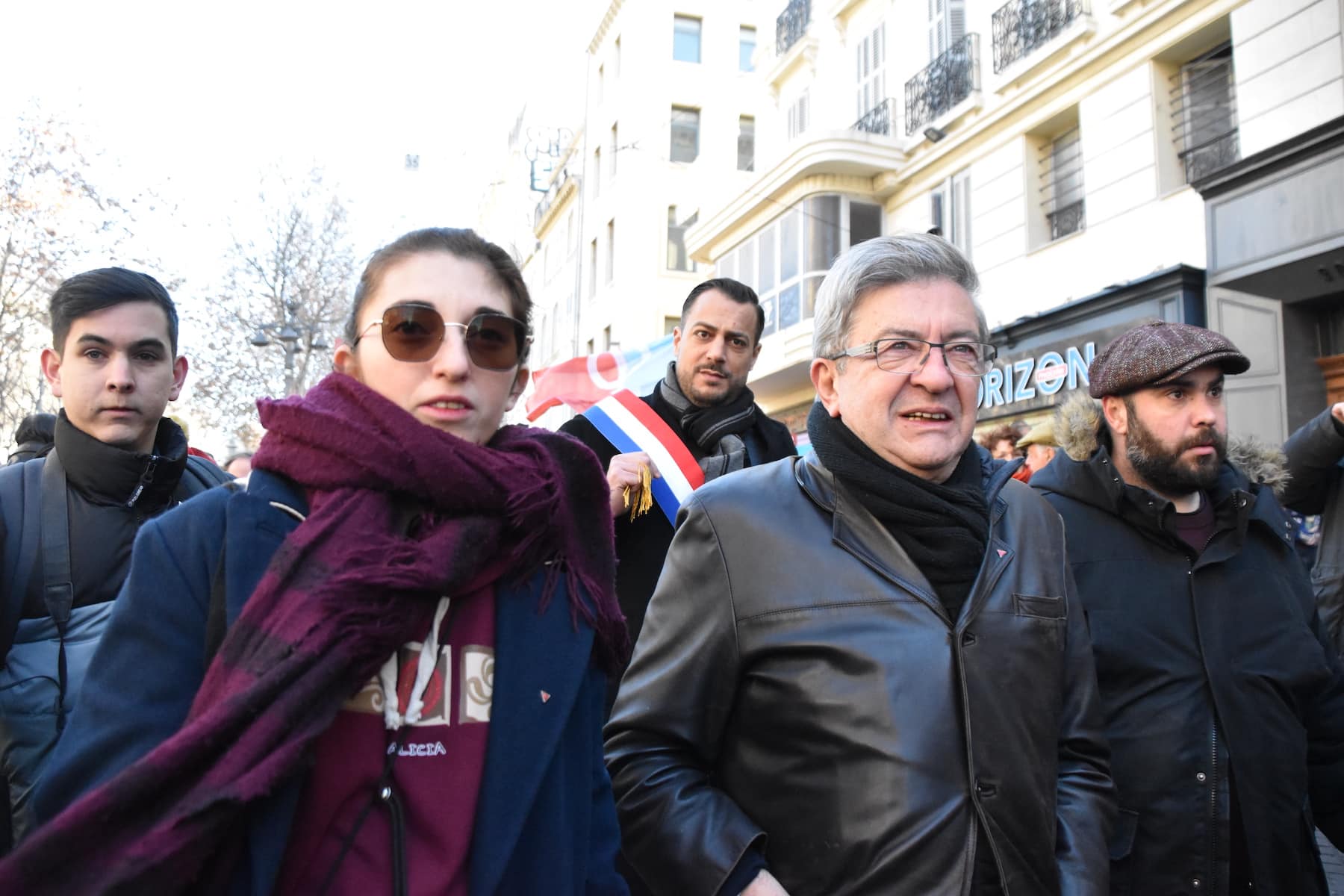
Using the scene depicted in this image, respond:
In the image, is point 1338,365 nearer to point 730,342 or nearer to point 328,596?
point 730,342

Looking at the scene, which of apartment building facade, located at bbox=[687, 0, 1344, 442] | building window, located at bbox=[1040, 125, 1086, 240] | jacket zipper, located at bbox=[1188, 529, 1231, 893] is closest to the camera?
jacket zipper, located at bbox=[1188, 529, 1231, 893]

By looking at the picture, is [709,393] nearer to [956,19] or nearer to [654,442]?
[654,442]

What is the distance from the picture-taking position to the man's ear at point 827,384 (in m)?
2.30

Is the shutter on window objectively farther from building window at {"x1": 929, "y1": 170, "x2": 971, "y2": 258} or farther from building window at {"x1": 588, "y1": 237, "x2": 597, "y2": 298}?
building window at {"x1": 588, "y1": 237, "x2": 597, "y2": 298}

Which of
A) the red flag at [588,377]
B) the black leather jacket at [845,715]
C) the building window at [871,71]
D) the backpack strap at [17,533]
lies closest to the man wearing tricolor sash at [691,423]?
the black leather jacket at [845,715]

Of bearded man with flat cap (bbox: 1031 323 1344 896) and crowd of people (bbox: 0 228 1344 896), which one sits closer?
crowd of people (bbox: 0 228 1344 896)

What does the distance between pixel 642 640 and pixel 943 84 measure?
636 inches

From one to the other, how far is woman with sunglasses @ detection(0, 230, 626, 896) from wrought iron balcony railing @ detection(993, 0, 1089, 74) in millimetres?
13891

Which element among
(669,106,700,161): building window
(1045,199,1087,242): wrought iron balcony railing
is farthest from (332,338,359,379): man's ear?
(669,106,700,161): building window

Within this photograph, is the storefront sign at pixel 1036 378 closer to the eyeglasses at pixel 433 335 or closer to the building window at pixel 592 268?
the eyeglasses at pixel 433 335

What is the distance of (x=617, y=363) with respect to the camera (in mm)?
7984

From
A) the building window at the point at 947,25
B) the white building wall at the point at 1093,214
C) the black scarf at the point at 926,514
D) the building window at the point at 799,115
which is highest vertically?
the building window at the point at 799,115

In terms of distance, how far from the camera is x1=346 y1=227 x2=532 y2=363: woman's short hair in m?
1.88

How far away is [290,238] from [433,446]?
23910mm
